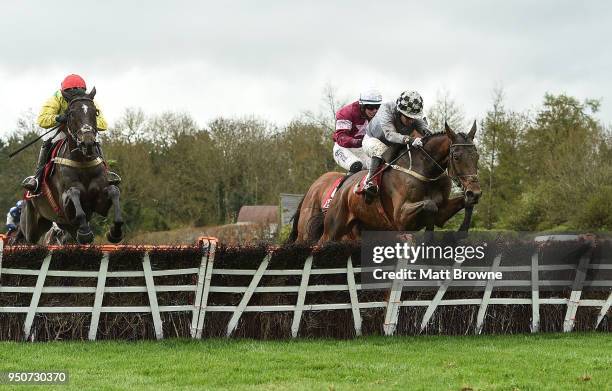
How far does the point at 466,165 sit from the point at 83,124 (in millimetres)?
4760

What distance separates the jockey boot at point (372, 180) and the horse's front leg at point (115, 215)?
10.7 feet

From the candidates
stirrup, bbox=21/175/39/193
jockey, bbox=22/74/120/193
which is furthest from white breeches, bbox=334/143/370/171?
stirrup, bbox=21/175/39/193

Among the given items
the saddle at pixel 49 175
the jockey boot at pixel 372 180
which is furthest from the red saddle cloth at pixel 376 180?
the saddle at pixel 49 175

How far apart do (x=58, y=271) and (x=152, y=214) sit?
35.4m

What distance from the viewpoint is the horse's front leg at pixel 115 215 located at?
35.2ft

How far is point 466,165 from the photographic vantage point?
9.96 metres

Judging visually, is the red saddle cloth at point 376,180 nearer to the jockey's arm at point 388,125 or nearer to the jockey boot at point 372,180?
the jockey boot at point 372,180

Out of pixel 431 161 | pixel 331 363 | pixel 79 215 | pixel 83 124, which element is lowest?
pixel 331 363

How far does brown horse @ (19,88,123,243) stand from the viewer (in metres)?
10.5

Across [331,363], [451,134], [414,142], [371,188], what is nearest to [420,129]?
[414,142]

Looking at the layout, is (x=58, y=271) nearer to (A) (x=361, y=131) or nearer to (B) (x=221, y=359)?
(B) (x=221, y=359)

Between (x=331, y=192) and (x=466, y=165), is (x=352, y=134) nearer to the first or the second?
(x=331, y=192)

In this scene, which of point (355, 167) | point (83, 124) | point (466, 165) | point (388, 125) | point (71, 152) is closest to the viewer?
point (466, 165)

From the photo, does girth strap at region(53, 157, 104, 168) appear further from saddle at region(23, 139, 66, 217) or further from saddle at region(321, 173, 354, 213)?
saddle at region(321, 173, 354, 213)
